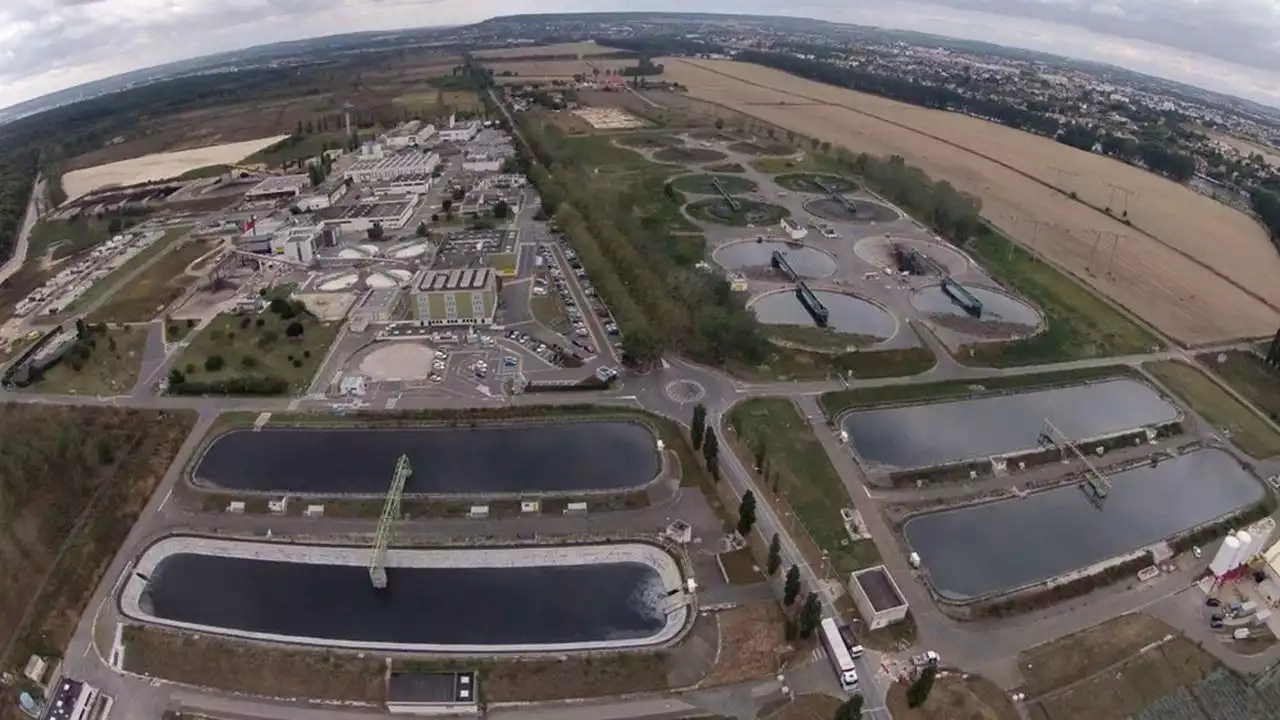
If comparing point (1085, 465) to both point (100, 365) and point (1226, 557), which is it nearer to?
point (1226, 557)

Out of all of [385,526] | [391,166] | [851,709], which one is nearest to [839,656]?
[851,709]

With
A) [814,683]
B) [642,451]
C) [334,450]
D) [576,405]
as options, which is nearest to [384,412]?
[334,450]

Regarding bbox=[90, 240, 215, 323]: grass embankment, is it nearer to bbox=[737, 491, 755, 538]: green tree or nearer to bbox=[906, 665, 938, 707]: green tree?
bbox=[737, 491, 755, 538]: green tree

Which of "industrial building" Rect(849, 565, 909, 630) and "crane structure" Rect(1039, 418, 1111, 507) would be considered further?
"crane structure" Rect(1039, 418, 1111, 507)

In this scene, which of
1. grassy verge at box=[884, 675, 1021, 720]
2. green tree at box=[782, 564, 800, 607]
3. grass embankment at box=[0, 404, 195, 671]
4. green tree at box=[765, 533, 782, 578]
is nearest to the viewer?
grassy verge at box=[884, 675, 1021, 720]

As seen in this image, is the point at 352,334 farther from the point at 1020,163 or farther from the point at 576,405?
the point at 1020,163

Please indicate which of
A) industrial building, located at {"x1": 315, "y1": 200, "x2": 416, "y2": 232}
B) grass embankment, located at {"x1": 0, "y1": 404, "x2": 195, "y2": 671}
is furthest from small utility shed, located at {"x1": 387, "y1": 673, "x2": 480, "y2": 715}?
industrial building, located at {"x1": 315, "y1": 200, "x2": 416, "y2": 232}

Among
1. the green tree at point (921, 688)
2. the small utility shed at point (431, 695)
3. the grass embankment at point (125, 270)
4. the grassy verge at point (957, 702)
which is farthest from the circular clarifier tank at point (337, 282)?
the green tree at point (921, 688)
